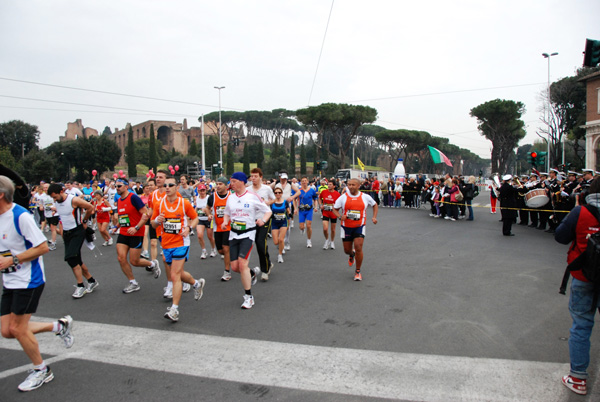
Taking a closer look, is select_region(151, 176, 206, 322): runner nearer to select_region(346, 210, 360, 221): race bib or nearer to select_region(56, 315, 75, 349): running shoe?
select_region(56, 315, 75, 349): running shoe

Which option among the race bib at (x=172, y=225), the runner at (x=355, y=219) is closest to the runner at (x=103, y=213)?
the race bib at (x=172, y=225)

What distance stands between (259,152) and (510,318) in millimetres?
67183

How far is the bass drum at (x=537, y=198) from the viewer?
13.3 metres

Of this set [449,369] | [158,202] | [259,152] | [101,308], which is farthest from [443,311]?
[259,152]

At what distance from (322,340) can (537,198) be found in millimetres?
12316

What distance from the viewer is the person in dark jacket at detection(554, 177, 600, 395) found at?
3.37 metres

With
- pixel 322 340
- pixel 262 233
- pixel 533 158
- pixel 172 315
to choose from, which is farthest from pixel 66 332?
pixel 533 158

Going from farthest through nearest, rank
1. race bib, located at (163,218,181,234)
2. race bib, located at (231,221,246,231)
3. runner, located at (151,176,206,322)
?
1. race bib, located at (231,221,246,231)
2. race bib, located at (163,218,181,234)
3. runner, located at (151,176,206,322)

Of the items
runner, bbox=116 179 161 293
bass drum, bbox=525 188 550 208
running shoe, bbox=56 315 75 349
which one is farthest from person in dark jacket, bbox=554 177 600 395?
bass drum, bbox=525 188 550 208

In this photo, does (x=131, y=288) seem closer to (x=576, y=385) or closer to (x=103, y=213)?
(x=103, y=213)

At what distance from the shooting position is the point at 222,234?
25.1ft

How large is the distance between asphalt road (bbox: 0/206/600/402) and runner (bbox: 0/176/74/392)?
0.34 m

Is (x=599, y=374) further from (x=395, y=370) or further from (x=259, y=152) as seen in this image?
(x=259, y=152)

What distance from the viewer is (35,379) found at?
11.5ft
